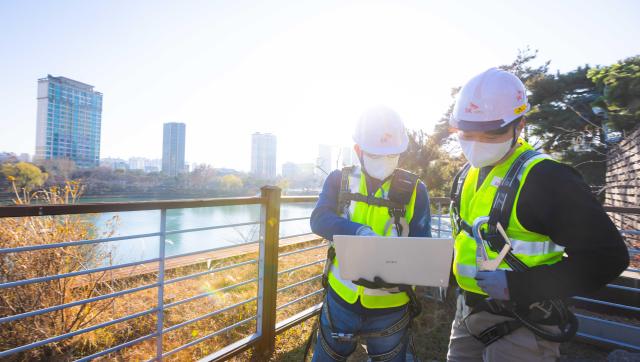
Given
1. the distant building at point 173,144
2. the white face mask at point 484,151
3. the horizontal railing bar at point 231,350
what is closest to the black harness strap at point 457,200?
the white face mask at point 484,151

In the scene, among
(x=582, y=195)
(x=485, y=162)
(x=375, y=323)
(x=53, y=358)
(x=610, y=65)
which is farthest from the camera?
(x=610, y=65)

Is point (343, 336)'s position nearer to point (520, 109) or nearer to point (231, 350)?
point (520, 109)

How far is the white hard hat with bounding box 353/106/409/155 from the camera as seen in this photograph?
5.17 feet

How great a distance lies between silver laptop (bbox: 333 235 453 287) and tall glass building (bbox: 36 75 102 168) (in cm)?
4186

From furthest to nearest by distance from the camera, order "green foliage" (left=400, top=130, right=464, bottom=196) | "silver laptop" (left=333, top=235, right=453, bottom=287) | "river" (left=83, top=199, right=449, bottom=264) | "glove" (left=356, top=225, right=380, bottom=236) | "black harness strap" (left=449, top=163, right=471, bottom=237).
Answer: "green foliage" (left=400, top=130, right=464, bottom=196) < "river" (left=83, top=199, right=449, bottom=264) < "black harness strap" (left=449, top=163, right=471, bottom=237) < "glove" (left=356, top=225, right=380, bottom=236) < "silver laptop" (left=333, top=235, right=453, bottom=287)

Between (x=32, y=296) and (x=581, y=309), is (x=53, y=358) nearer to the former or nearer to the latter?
(x=32, y=296)

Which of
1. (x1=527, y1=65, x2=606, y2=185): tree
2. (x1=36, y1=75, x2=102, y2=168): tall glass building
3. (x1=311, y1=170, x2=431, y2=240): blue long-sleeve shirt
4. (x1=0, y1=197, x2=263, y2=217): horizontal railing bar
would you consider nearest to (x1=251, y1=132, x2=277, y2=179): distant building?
(x1=36, y1=75, x2=102, y2=168): tall glass building

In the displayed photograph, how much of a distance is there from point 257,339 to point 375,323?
5.74ft

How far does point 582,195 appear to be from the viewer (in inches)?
42.0

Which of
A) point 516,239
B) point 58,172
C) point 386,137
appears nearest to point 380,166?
point 386,137

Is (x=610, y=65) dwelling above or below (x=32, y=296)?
above

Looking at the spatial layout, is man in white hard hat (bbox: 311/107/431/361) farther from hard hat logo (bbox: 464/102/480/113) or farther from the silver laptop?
hard hat logo (bbox: 464/102/480/113)

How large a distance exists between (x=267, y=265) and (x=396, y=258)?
188 cm

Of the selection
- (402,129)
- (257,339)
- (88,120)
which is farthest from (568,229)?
(88,120)
